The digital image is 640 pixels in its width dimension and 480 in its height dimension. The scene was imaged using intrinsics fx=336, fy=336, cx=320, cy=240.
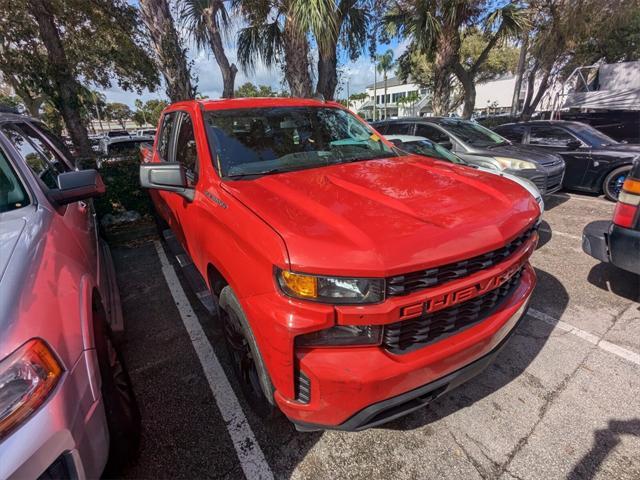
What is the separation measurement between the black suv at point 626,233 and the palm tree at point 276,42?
6.04 m

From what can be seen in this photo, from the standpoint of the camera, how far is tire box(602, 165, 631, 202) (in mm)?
6207

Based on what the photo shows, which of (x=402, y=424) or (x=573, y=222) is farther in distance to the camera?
(x=573, y=222)

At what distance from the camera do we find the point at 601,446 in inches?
71.7

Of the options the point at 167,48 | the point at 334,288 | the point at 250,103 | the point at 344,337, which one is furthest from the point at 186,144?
the point at 167,48

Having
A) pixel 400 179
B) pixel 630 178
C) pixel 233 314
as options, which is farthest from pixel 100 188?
pixel 630 178

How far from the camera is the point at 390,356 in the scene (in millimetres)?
1473

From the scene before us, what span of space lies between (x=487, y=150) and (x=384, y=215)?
5.31 meters

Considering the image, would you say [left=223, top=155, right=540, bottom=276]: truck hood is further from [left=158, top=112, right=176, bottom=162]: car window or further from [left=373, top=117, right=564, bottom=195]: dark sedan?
[left=373, top=117, right=564, bottom=195]: dark sedan

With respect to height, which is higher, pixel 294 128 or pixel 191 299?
pixel 294 128

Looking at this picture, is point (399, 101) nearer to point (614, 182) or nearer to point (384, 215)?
point (614, 182)

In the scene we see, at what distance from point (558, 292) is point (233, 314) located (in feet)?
10.6

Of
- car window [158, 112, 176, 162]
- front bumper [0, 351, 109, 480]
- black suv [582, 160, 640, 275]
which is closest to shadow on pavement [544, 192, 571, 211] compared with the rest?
black suv [582, 160, 640, 275]

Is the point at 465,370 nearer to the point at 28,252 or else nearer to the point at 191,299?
the point at 28,252

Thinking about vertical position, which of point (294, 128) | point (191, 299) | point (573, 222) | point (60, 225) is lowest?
point (573, 222)
